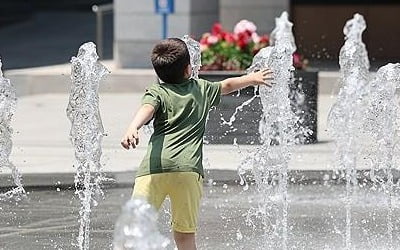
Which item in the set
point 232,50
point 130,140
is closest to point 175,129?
point 130,140

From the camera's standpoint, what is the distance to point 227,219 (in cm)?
782

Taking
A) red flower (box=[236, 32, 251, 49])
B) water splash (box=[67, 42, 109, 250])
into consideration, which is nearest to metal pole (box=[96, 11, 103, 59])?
red flower (box=[236, 32, 251, 49])

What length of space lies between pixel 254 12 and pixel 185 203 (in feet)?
46.2

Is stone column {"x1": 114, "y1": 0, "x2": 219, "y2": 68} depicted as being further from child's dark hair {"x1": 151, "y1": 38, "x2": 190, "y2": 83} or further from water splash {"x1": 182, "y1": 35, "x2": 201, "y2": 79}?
child's dark hair {"x1": 151, "y1": 38, "x2": 190, "y2": 83}

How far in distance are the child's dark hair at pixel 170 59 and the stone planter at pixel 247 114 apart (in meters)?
5.56

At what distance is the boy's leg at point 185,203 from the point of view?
17.2 ft

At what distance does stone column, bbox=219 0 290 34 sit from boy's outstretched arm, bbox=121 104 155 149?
45.8 ft

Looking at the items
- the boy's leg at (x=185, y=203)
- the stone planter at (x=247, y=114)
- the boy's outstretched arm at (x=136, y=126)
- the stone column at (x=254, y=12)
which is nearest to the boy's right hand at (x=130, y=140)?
the boy's outstretched arm at (x=136, y=126)

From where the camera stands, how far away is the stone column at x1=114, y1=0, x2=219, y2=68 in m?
17.7

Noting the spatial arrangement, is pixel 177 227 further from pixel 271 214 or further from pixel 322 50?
pixel 322 50

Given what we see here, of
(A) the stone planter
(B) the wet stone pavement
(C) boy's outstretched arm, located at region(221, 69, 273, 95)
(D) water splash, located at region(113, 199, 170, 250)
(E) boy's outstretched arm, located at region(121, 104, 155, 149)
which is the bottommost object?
(B) the wet stone pavement

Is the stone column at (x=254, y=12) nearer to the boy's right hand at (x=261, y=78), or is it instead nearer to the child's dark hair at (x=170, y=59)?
the boy's right hand at (x=261, y=78)

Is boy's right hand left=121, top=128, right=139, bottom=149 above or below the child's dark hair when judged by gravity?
below

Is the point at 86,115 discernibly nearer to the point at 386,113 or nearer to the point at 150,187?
the point at 386,113
